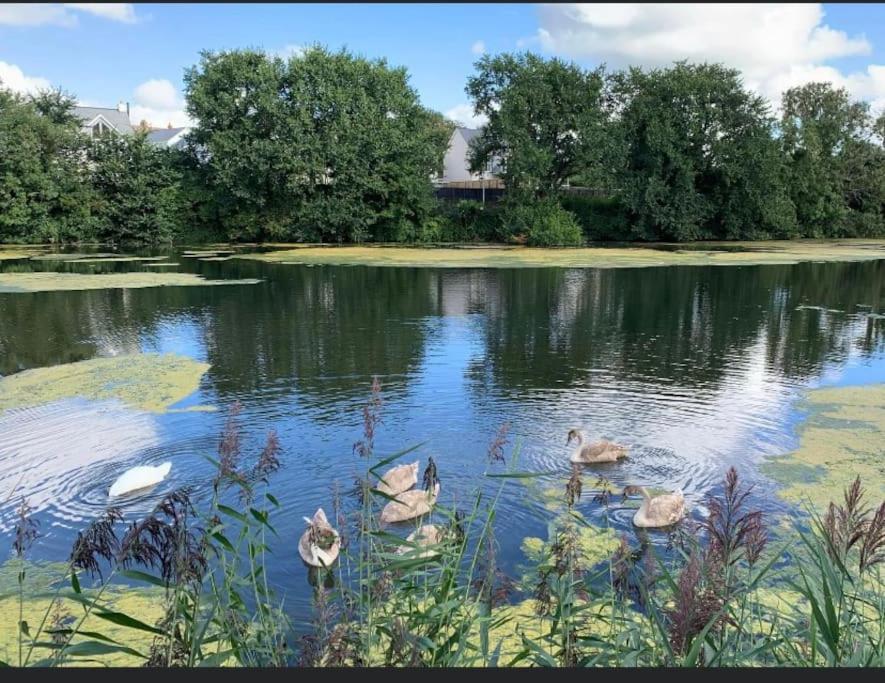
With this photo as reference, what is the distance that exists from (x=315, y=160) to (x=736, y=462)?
100 feet

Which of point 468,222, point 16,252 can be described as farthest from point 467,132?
point 16,252

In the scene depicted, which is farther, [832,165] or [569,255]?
[832,165]

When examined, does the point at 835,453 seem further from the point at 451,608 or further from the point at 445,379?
the point at 451,608

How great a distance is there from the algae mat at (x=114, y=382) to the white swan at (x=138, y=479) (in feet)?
8.13

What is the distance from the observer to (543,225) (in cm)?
3581

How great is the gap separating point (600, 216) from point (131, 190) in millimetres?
23351

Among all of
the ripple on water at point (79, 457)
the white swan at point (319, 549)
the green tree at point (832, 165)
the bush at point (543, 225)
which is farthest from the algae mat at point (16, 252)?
the green tree at point (832, 165)

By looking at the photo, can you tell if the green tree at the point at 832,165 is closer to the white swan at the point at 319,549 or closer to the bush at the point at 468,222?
the bush at the point at 468,222

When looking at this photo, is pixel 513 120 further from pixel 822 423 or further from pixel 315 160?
pixel 822 423

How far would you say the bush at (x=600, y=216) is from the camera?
38.7 meters

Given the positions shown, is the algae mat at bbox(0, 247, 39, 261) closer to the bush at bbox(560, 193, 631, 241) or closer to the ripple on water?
the ripple on water

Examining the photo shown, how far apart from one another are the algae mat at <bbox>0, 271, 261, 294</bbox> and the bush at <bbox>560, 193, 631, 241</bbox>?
22626mm

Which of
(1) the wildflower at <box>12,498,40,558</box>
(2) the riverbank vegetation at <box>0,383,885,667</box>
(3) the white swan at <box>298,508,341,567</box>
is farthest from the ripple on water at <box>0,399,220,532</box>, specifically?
(1) the wildflower at <box>12,498,40,558</box>

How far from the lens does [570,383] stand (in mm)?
10008
